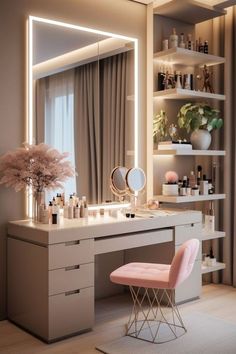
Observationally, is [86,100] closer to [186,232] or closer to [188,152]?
[188,152]

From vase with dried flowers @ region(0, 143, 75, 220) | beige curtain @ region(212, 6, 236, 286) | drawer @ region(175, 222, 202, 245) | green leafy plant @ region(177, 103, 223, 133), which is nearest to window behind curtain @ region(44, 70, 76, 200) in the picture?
vase with dried flowers @ region(0, 143, 75, 220)

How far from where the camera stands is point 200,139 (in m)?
3.90

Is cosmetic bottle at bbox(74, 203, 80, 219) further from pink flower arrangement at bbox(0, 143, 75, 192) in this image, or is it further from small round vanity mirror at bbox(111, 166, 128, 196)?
small round vanity mirror at bbox(111, 166, 128, 196)

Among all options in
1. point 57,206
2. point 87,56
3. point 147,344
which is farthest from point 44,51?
point 147,344

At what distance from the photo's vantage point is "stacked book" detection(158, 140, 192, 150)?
3684 millimetres

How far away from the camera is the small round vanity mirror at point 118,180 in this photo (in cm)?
362

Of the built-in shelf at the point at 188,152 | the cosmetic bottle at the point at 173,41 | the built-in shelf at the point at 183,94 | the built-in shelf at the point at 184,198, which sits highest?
the cosmetic bottle at the point at 173,41

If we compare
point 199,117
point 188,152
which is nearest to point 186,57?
point 199,117

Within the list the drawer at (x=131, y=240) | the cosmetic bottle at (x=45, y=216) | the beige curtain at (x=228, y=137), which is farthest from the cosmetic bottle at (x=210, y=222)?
the cosmetic bottle at (x=45, y=216)

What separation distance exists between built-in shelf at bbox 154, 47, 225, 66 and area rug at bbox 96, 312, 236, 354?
212cm

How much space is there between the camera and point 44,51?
326 cm

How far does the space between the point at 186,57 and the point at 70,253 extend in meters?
2.00

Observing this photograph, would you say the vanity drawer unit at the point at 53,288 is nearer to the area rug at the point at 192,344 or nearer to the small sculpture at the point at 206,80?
the area rug at the point at 192,344

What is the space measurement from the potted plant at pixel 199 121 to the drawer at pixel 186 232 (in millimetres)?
731
